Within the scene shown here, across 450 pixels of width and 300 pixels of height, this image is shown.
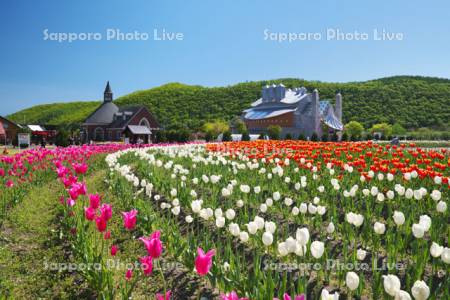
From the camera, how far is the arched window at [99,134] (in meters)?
59.0

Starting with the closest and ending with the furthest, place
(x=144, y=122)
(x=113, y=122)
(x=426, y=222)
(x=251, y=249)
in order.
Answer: (x=426, y=222), (x=251, y=249), (x=144, y=122), (x=113, y=122)

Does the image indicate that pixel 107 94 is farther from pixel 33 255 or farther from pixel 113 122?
pixel 33 255

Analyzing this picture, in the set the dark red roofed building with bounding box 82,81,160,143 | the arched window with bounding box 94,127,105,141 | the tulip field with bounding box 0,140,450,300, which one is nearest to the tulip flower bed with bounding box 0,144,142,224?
the tulip field with bounding box 0,140,450,300

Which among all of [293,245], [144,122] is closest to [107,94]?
[144,122]

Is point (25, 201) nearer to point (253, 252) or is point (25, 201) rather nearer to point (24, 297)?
point (24, 297)

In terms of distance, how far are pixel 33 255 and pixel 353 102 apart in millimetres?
101331

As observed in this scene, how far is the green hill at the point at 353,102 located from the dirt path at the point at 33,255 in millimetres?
65719

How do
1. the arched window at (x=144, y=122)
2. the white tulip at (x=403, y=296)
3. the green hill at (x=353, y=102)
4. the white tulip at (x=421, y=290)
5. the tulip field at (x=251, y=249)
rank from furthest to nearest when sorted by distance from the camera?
1. the green hill at (x=353, y=102)
2. the arched window at (x=144, y=122)
3. the tulip field at (x=251, y=249)
4. the white tulip at (x=421, y=290)
5. the white tulip at (x=403, y=296)

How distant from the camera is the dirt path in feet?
14.9

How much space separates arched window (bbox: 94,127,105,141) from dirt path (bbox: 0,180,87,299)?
172 feet

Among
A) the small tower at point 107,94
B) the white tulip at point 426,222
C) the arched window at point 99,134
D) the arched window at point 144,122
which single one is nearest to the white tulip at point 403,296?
the white tulip at point 426,222

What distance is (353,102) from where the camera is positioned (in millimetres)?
97812

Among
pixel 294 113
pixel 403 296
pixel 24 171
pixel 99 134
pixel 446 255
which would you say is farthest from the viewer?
pixel 294 113

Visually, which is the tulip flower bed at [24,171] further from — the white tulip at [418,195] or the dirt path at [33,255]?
the white tulip at [418,195]
